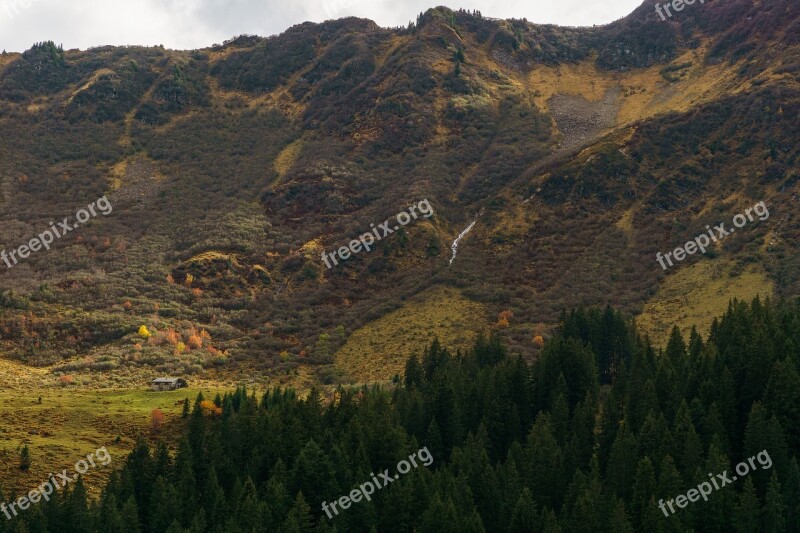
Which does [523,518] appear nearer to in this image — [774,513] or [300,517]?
[300,517]

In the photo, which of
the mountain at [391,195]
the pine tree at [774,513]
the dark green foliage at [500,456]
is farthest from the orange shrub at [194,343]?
the pine tree at [774,513]

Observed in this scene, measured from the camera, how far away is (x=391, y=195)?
147375 millimetres

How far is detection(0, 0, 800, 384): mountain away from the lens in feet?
355

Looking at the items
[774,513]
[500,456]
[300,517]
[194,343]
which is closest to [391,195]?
[194,343]

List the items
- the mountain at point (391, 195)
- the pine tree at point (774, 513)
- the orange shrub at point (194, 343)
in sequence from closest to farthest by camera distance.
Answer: the pine tree at point (774, 513)
the mountain at point (391, 195)
the orange shrub at point (194, 343)

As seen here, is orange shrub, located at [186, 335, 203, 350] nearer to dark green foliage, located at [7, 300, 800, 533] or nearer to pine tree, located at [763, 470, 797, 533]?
dark green foliage, located at [7, 300, 800, 533]

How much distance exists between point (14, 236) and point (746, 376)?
12002 centimetres

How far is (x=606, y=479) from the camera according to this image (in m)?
57.2

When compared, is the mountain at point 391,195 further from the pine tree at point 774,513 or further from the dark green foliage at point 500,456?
the pine tree at point 774,513

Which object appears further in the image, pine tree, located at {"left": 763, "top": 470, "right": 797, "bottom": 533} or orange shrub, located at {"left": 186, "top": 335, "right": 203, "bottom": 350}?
orange shrub, located at {"left": 186, "top": 335, "right": 203, "bottom": 350}

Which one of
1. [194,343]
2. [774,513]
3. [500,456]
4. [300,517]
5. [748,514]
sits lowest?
[774,513]

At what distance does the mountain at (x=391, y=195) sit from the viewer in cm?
10831

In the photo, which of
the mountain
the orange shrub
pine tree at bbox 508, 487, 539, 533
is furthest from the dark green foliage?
the orange shrub

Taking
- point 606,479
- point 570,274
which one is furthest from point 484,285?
point 606,479
